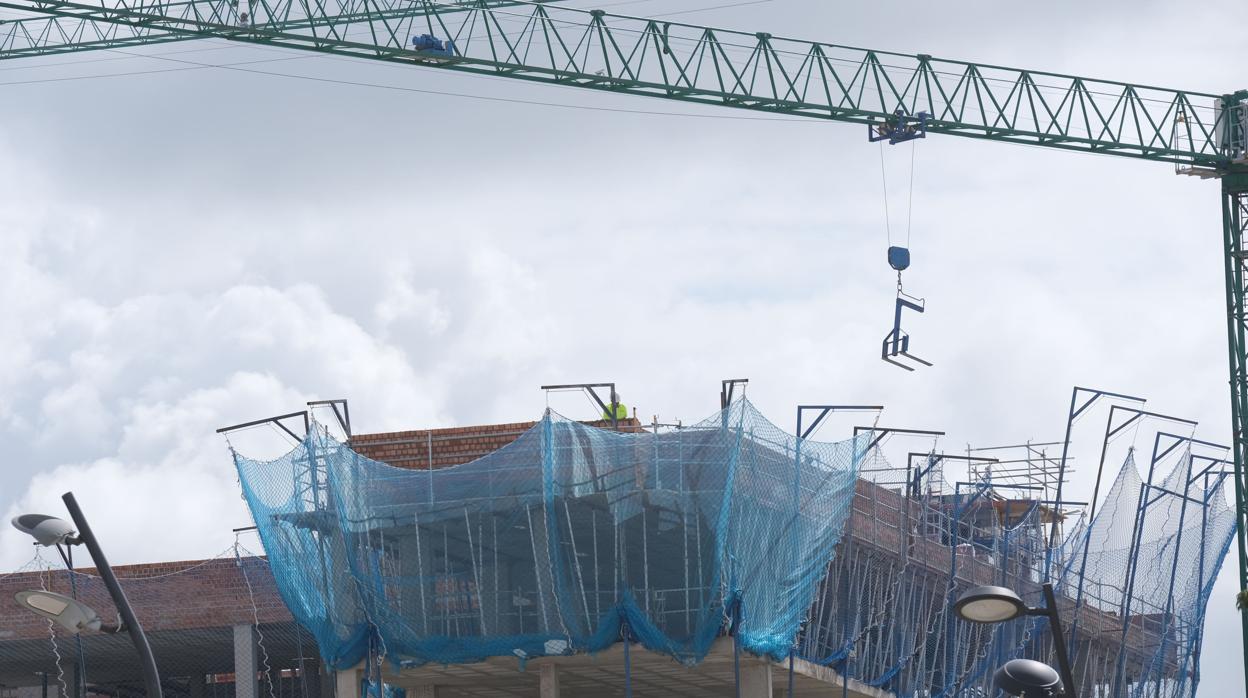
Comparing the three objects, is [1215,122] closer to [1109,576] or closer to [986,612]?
[1109,576]

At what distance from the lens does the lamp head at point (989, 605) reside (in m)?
15.7

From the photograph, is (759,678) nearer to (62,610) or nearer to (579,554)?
(579,554)

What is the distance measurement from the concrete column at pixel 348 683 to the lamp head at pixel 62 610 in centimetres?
2028

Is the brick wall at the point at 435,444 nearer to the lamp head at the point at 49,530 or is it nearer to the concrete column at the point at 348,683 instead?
the concrete column at the point at 348,683

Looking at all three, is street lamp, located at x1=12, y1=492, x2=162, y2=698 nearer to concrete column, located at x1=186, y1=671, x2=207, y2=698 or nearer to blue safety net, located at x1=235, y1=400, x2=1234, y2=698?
blue safety net, located at x1=235, y1=400, x2=1234, y2=698

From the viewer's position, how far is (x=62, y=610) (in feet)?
62.2

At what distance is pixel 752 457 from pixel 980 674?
14.0 metres

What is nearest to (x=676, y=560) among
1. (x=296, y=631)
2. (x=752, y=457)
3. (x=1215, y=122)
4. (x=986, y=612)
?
(x=752, y=457)

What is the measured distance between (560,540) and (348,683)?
A: 18.1 ft

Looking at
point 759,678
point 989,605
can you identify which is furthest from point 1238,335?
point 989,605

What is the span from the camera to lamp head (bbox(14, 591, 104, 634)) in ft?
61.7

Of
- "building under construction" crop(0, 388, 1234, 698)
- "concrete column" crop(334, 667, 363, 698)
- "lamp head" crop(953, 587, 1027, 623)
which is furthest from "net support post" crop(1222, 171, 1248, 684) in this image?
"lamp head" crop(953, 587, 1027, 623)

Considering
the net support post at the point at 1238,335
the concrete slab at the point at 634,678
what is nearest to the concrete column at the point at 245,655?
the concrete slab at the point at 634,678

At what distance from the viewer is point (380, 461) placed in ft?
132
